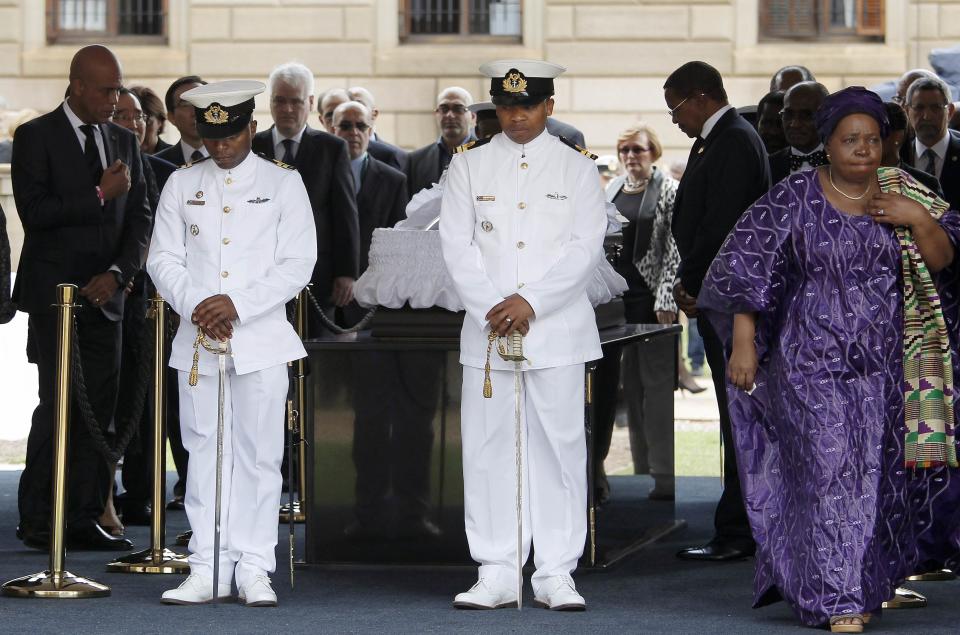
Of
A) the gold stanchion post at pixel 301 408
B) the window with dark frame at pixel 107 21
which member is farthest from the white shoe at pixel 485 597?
the window with dark frame at pixel 107 21

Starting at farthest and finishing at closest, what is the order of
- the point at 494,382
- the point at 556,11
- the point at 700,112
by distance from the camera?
the point at 556,11
the point at 700,112
the point at 494,382

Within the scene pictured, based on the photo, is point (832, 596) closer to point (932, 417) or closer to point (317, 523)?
point (932, 417)

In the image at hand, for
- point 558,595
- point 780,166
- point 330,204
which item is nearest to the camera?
point 558,595

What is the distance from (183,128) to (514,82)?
113 inches

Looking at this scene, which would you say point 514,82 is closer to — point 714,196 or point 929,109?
point 714,196

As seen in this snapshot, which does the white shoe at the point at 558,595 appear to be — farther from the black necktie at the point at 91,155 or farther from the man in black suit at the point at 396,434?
the black necktie at the point at 91,155

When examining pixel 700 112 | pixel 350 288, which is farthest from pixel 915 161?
pixel 350 288

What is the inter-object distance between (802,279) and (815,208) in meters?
0.24

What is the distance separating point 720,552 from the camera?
794 centimetres

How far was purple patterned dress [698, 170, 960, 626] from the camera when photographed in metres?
6.42

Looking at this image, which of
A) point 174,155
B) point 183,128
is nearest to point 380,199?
point 174,155

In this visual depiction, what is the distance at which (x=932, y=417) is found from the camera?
6.52m

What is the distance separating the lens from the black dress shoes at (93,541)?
26.8 feet

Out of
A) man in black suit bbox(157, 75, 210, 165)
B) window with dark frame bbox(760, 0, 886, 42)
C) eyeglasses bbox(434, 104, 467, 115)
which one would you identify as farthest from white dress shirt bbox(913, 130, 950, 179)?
window with dark frame bbox(760, 0, 886, 42)
